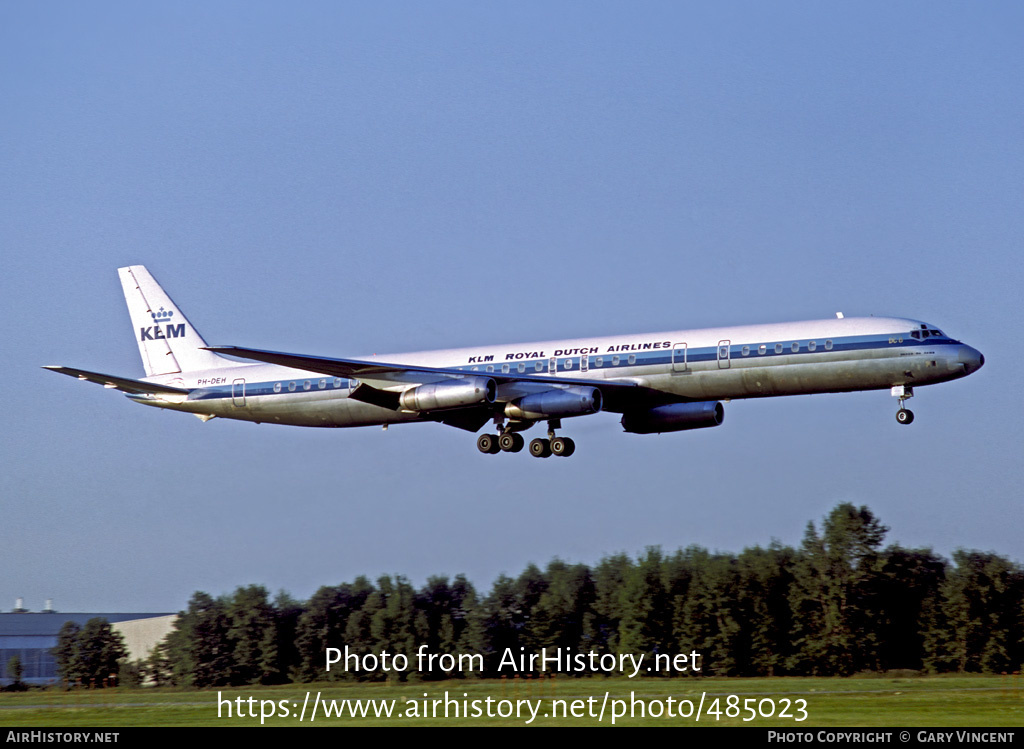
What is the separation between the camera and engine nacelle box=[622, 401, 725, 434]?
45.7 meters

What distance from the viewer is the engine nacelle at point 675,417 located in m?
45.7

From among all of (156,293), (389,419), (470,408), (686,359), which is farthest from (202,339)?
(686,359)

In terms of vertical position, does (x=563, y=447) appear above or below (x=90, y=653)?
above

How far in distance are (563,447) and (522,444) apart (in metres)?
1.75

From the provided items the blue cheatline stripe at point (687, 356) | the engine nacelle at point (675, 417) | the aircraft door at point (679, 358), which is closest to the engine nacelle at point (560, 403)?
the blue cheatline stripe at point (687, 356)

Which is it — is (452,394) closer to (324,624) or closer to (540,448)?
(540,448)

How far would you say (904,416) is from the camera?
41812 millimetres

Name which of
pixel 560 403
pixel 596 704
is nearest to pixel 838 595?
pixel 560 403

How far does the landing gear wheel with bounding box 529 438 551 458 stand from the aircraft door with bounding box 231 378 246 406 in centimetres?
1299

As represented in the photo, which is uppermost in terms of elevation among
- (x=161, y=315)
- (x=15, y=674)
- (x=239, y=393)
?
(x=161, y=315)

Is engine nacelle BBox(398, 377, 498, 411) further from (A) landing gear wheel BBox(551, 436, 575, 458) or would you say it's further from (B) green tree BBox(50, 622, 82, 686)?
(B) green tree BBox(50, 622, 82, 686)

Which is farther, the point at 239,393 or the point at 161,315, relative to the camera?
the point at 161,315

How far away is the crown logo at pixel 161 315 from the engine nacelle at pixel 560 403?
19.9 meters
